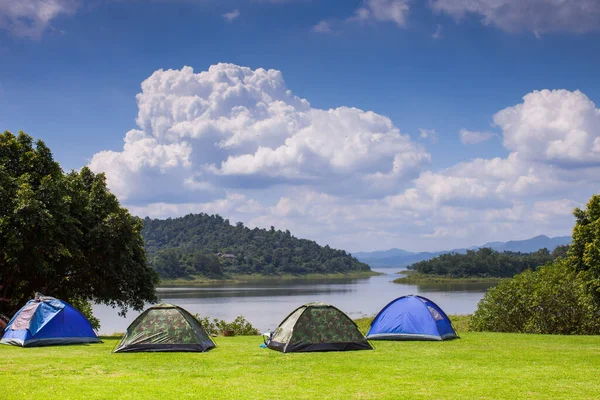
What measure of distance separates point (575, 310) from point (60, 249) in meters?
23.6

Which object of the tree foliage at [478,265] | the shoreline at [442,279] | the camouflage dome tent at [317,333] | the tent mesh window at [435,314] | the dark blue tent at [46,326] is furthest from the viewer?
the tree foliage at [478,265]

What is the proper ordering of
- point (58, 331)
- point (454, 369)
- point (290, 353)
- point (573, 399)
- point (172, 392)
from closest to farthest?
point (573, 399) → point (172, 392) → point (454, 369) → point (290, 353) → point (58, 331)

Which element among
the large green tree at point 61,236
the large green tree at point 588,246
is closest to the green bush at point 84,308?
the large green tree at point 61,236

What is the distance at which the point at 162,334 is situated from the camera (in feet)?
60.9

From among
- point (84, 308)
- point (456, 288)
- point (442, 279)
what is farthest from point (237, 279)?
point (84, 308)

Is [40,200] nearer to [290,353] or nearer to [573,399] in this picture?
[290,353]

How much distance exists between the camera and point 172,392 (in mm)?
12539

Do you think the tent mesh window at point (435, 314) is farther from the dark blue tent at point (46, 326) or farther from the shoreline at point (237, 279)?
the shoreline at point (237, 279)

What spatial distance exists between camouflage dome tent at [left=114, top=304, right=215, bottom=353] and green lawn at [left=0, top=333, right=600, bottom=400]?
1.70ft

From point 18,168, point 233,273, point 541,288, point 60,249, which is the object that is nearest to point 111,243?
point 60,249

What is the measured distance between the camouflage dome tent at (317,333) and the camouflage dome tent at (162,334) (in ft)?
8.45

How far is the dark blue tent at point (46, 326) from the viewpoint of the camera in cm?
2002

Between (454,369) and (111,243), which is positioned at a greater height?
(111,243)

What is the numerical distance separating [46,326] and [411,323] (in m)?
13.0
